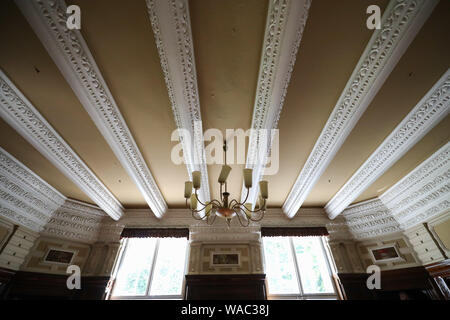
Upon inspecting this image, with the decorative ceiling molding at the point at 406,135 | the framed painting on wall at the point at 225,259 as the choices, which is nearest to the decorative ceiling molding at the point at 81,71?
the framed painting on wall at the point at 225,259

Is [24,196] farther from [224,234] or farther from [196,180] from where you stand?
[224,234]

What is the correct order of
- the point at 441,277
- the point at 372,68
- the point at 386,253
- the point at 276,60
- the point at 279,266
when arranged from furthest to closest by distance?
the point at 279,266
the point at 386,253
the point at 441,277
the point at 372,68
the point at 276,60

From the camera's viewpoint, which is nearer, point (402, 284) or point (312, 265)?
point (402, 284)

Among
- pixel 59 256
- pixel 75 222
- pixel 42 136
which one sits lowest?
pixel 59 256

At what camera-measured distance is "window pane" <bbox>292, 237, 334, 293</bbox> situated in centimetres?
420

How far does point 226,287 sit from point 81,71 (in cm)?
409

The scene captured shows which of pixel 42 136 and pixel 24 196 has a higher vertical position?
pixel 42 136

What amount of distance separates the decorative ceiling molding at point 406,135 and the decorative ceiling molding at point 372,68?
2.34 feet

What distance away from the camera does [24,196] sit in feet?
11.5

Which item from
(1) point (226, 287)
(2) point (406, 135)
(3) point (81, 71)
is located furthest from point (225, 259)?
(3) point (81, 71)

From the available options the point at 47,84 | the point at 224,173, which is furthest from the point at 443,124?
the point at 47,84

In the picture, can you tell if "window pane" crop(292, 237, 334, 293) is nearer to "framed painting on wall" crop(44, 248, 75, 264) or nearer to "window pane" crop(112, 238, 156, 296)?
"window pane" crop(112, 238, 156, 296)
